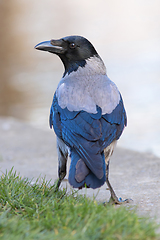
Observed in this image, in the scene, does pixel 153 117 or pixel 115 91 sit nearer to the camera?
pixel 115 91

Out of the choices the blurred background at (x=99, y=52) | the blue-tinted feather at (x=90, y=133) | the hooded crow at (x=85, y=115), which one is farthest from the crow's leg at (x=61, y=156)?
the blurred background at (x=99, y=52)

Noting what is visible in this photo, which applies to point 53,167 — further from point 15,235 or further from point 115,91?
point 15,235

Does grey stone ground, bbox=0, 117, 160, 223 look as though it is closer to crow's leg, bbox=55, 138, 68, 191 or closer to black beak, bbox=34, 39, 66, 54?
crow's leg, bbox=55, 138, 68, 191

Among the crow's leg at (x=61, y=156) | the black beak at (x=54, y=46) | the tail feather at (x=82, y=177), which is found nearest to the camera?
the tail feather at (x=82, y=177)

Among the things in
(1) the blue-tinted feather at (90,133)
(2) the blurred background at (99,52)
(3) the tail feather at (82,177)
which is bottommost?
(3) the tail feather at (82,177)

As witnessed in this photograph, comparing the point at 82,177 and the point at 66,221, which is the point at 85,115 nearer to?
→ the point at 82,177

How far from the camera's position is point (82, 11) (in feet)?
106

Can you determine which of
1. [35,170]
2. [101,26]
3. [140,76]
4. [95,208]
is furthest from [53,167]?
[101,26]

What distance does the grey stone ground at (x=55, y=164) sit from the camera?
13.7ft

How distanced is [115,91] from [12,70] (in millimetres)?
12890

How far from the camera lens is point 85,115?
3660 mm

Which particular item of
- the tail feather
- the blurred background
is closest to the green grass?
the tail feather

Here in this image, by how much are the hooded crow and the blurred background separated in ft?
9.33

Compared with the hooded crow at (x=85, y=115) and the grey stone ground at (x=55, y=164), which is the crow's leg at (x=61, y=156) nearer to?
the hooded crow at (x=85, y=115)
